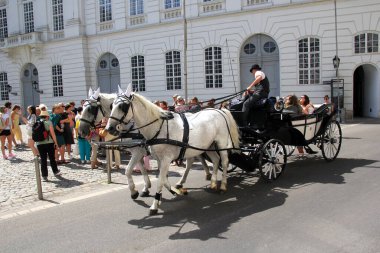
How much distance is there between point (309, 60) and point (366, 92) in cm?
455

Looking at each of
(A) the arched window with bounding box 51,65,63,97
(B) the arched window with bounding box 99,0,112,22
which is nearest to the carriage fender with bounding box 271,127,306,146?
(B) the arched window with bounding box 99,0,112,22

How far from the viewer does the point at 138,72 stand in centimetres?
3067

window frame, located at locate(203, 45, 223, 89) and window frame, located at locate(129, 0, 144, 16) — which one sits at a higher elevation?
window frame, located at locate(129, 0, 144, 16)

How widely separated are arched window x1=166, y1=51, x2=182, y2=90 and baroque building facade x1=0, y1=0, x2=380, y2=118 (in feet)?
0.24

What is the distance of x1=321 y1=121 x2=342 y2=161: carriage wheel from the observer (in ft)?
32.2

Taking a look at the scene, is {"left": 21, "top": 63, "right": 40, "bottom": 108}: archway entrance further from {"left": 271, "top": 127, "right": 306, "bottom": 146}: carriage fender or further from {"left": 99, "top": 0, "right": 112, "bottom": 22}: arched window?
{"left": 271, "top": 127, "right": 306, "bottom": 146}: carriage fender

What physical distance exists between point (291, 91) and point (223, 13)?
6.96 metres

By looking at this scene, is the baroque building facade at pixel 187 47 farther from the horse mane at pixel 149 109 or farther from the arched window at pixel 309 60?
the horse mane at pixel 149 109

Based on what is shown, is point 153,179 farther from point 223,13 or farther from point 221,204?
point 223,13

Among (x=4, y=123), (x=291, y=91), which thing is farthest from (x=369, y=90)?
(x=4, y=123)

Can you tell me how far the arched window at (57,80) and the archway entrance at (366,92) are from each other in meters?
24.9

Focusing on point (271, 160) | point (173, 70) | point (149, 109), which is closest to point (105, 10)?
point (173, 70)

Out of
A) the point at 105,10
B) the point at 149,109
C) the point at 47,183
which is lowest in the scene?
the point at 47,183

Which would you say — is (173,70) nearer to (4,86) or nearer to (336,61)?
(336,61)
